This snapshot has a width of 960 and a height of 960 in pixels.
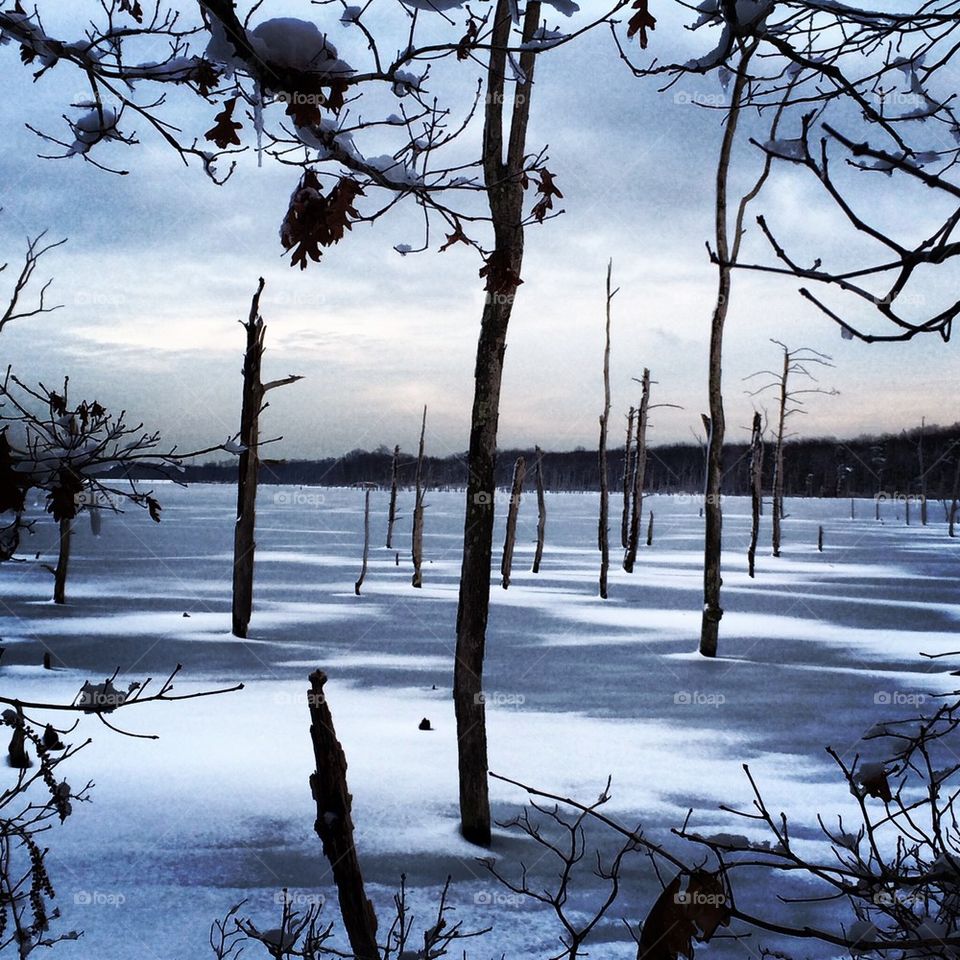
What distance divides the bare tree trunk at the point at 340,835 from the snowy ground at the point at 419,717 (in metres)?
1.79

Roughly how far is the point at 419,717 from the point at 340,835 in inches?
257

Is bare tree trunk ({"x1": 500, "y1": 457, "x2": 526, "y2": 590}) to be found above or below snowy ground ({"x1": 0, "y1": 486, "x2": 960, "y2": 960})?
above

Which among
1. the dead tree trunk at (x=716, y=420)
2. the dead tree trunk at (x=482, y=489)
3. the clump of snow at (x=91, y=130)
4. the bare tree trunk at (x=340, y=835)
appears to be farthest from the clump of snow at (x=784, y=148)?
the dead tree trunk at (x=716, y=420)

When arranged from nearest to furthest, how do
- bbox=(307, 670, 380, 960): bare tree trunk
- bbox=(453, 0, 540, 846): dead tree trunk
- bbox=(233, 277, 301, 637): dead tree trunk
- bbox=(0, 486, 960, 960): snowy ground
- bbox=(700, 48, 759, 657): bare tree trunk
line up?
1. bbox=(307, 670, 380, 960): bare tree trunk
2. bbox=(0, 486, 960, 960): snowy ground
3. bbox=(453, 0, 540, 846): dead tree trunk
4. bbox=(700, 48, 759, 657): bare tree trunk
5. bbox=(233, 277, 301, 637): dead tree trunk

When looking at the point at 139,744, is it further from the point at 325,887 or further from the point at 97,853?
the point at 325,887

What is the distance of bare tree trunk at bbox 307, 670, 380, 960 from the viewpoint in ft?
10.1

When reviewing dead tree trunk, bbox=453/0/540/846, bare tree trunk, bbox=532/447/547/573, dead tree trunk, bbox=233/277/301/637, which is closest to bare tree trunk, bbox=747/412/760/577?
bare tree trunk, bbox=532/447/547/573

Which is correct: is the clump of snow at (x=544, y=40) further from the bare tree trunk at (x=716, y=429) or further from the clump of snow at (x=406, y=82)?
the bare tree trunk at (x=716, y=429)

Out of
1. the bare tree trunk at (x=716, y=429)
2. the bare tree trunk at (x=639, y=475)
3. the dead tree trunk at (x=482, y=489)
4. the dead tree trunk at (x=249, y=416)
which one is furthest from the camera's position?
the bare tree trunk at (x=639, y=475)

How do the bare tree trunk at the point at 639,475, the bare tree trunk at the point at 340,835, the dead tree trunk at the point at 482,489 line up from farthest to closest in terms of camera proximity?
the bare tree trunk at the point at 639,475 → the dead tree trunk at the point at 482,489 → the bare tree trunk at the point at 340,835

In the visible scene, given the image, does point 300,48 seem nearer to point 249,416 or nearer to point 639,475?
point 249,416

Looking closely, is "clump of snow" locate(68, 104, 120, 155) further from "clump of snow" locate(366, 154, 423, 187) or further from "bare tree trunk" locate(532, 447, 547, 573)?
"bare tree trunk" locate(532, 447, 547, 573)

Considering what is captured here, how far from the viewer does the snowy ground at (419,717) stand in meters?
5.34

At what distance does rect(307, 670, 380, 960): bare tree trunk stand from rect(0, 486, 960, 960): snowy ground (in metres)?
1.79
